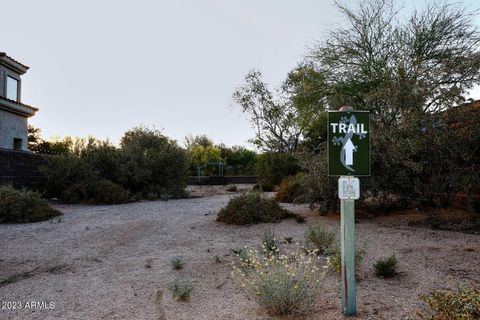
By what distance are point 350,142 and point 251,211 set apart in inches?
250

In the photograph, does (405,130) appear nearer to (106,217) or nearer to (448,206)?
(448,206)

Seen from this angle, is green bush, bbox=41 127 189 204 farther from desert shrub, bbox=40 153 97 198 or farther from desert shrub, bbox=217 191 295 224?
desert shrub, bbox=217 191 295 224

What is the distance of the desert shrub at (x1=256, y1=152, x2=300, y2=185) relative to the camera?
21.1 meters

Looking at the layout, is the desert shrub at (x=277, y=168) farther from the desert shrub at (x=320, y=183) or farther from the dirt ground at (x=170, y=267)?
the dirt ground at (x=170, y=267)

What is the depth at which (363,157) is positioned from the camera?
3490mm

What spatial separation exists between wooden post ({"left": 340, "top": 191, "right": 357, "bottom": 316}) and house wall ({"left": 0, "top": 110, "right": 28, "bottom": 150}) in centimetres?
1867

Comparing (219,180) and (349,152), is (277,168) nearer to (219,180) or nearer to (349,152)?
(219,180)

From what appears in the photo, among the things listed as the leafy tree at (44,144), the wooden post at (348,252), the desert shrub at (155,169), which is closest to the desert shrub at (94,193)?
the desert shrub at (155,169)

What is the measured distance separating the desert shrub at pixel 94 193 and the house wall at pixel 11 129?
571 cm

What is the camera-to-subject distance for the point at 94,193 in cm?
1496

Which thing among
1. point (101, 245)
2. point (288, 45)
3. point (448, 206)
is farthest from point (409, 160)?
point (288, 45)

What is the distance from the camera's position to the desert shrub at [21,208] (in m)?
10.2

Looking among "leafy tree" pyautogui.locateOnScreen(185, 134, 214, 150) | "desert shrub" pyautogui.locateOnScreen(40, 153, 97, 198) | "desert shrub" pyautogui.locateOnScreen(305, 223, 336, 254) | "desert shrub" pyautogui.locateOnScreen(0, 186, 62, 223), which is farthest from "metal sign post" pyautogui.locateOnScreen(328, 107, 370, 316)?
"leafy tree" pyautogui.locateOnScreen(185, 134, 214, 150)

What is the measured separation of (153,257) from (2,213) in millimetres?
6087
